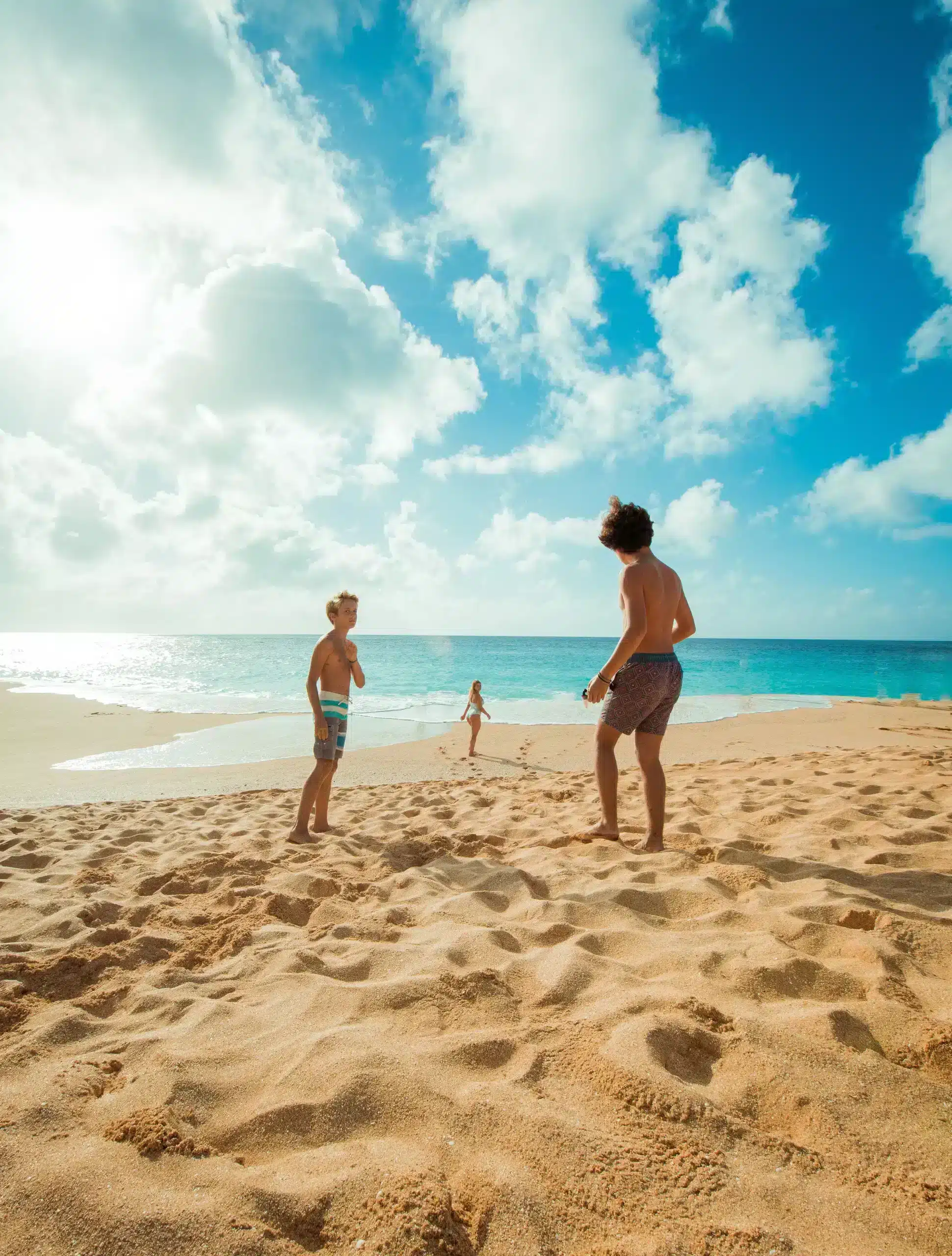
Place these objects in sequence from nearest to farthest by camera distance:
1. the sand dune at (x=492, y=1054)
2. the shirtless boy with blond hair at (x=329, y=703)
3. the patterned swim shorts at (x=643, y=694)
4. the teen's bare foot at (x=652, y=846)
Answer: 1. the sand dune at (x=492, y=1054)
2. the teen's bare foot at (x=652, y=846)
3. the patterned swim shorts at (x=643, y=694)
4. the shirtless boy with blond hair at (x=329, y=703)

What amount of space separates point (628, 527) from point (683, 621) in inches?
34.1

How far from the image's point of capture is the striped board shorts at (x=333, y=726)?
4.95m

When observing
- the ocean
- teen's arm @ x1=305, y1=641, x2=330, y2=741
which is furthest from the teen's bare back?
the ocean

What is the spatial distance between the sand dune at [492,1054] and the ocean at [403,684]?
725 centimetres

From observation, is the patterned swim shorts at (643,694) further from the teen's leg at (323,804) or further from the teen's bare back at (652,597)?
the teen's leg at (323,804)

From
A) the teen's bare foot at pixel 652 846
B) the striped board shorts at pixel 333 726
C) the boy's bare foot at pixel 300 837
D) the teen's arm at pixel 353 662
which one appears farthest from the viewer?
the teen's arm at pixel 353 662

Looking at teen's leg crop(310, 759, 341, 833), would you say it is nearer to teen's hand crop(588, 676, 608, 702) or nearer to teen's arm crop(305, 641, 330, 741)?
teen's arm crop(305, 641, 330, 741)

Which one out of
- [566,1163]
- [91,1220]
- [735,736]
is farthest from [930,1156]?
[735,736]

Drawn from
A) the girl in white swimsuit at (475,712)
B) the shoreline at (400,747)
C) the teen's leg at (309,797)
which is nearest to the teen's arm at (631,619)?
the teen's leg at (309,797)

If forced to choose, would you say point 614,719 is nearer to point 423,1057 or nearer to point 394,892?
point 394,892

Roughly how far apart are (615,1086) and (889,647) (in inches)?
4419

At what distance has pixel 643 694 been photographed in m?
3.88

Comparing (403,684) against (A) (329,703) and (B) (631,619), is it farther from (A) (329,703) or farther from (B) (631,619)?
(B) (631,619)

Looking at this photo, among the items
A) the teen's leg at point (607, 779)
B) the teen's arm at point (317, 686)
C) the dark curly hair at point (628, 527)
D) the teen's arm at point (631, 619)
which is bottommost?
the teen's leg at point (607, 779)
